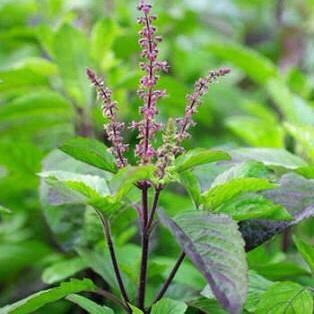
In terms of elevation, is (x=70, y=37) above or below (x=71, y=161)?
above

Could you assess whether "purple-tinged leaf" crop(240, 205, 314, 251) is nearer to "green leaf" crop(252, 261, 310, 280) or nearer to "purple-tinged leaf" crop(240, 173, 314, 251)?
"purple-tinged leaf" crop(240, 173, 314, 251)

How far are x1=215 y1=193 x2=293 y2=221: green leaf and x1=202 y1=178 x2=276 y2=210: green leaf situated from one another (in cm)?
1

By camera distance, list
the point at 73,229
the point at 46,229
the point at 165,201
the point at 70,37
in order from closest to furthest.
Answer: the point at 73,229 → the point at 165,201 → the point at 70,37 → the point at 46,229

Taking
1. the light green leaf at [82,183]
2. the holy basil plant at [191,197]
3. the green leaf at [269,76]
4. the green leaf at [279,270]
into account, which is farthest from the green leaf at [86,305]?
the green leaf at [269,76]

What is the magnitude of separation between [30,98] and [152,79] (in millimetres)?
665

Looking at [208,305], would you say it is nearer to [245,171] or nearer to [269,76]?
[245,171]

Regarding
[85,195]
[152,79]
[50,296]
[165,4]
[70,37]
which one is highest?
[165,4]

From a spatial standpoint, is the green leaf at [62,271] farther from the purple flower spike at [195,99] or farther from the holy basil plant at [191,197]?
the purple flower spike at [195,99]

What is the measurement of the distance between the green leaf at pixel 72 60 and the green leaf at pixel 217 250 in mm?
658

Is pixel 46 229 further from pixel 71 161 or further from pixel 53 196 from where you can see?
pixel 53 196

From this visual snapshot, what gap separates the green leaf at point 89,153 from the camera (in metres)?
0.87

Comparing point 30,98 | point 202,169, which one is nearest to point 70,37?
point 30,98

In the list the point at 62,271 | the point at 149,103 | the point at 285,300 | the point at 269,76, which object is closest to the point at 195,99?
the point at 149,103

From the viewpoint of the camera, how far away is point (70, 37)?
1.47 m
